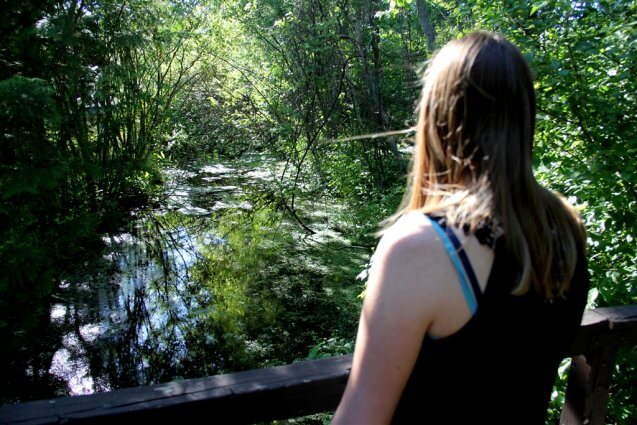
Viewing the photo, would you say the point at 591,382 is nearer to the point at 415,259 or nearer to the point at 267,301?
the point at 415,259

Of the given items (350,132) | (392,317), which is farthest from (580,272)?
(350,132)

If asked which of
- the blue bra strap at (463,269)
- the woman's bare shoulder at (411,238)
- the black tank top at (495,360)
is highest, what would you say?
the woman's bare shoulder at (411,238)

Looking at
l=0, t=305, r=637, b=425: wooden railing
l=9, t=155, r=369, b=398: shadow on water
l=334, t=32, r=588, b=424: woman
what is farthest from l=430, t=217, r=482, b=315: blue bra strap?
l=9, t=155, r=369, b=398: shadow on water

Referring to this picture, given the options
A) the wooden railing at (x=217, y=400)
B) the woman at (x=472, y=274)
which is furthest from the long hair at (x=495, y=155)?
the wooden railing at (x=217, y=400)

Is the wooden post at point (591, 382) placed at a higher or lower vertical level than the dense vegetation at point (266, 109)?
lower

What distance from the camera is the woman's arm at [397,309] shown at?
750mm

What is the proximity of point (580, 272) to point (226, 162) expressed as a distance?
16.2 m

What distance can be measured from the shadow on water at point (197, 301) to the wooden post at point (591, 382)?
3.99 meters

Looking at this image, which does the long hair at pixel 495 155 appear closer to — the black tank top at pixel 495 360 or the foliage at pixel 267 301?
the black tank top at pixel 495 360

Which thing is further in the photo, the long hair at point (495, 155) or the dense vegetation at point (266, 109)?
the dense vegetation at point (266, 109)

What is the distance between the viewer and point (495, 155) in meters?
0.84

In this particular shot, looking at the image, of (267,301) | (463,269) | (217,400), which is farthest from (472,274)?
(267,301)

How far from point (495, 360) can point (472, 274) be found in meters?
0.16

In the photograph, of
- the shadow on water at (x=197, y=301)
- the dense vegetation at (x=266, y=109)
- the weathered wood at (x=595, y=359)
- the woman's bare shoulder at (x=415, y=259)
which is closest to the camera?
the woman's bare shoulder at (x=415, y=259)
